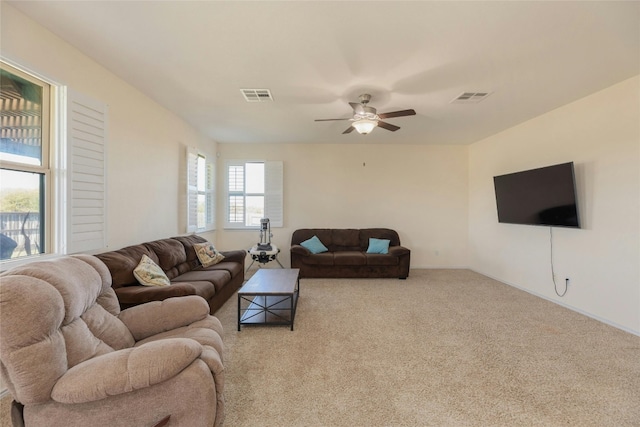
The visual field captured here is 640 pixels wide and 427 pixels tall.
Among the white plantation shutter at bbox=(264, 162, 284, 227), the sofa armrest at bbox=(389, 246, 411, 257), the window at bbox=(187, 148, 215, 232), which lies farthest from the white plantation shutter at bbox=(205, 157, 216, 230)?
the sofa armrest at bbox=(389, 246, 411, 257)

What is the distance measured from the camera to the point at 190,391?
52.8 inches

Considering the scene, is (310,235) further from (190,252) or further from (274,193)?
(190,252)

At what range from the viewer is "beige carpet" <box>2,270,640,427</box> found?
1763mm

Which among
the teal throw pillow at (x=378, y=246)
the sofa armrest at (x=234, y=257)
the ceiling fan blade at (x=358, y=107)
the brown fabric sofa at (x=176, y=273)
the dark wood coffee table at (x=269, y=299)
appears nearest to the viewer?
the brown fabric sofa at (x=176, y=273)

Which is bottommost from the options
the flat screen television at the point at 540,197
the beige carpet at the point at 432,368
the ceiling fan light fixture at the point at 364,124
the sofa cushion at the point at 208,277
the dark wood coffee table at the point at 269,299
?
the beige carpet at the point at 432,368

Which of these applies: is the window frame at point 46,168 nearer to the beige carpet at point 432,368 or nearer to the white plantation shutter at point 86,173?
the white plantation shutter at point 86,173

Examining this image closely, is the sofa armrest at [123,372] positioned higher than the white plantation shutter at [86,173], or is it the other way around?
the white plantation shutter at [86,173]

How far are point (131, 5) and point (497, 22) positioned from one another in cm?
260

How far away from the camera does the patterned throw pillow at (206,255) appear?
12.9 feet

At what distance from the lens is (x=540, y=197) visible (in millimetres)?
3744

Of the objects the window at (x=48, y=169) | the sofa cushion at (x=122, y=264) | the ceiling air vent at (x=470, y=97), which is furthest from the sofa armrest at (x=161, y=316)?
the ceiling air vent at (x=470, y=97)

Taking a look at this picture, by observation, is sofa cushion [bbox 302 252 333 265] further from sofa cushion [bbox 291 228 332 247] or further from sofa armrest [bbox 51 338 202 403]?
sofa armrest [bbox 51 338 202 403]

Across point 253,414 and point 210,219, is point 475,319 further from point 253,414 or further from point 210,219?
point 210,219

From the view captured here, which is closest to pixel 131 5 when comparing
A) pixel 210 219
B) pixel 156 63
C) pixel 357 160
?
pixel 156 63
